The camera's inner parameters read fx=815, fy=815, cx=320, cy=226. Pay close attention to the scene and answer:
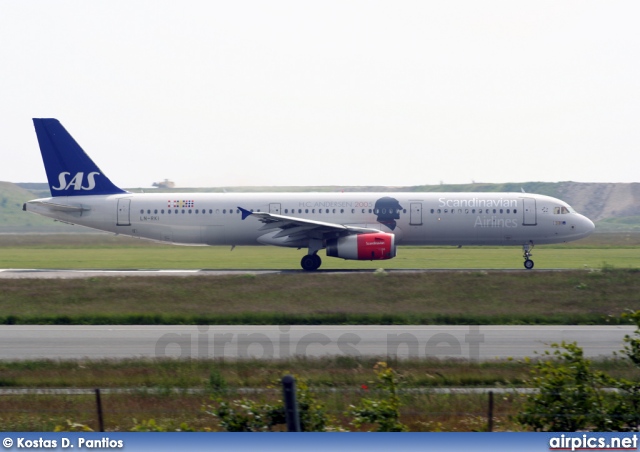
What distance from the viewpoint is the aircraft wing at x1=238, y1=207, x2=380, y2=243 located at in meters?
37.7

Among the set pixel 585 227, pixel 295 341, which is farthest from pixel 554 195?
pixel 295 341

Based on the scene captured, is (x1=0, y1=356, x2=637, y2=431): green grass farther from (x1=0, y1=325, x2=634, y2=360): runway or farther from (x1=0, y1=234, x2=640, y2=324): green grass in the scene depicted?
(x1=0, y1=234, x2=640, y2=324): green grass

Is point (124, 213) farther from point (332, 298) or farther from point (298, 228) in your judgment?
point (332, 298)

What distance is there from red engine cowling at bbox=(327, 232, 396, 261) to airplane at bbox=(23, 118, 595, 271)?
5cm

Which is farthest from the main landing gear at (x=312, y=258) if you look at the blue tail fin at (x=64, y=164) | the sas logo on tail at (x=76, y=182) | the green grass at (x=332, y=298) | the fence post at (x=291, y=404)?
the fence post at (x=291, y=404)

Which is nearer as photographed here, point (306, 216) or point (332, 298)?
point (332, 298)

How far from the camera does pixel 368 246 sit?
120ft

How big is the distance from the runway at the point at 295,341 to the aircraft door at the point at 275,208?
1651 centimetres

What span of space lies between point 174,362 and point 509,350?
7997mm

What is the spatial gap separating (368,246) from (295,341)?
51.3 ft

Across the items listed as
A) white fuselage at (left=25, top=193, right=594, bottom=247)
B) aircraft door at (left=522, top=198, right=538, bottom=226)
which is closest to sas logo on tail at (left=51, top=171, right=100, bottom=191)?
white fuselage at (left=25, top=193, right=594, bottom=247)

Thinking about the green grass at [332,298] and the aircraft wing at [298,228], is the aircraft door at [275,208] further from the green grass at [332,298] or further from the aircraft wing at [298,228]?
the green grass at [332,298]

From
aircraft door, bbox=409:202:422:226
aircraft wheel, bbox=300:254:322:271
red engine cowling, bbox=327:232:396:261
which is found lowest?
aircraft wheel, bbox=300:254:322:271

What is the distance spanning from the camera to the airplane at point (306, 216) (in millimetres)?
38906
